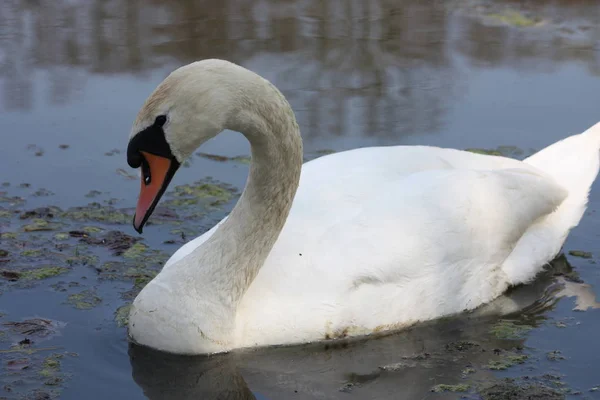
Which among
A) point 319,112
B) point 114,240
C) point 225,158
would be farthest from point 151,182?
point 319,112

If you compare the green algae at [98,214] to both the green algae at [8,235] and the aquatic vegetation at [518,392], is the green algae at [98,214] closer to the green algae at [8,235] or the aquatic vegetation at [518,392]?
the green algae at [8,235]

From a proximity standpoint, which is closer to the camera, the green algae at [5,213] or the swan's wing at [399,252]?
the swan's wing at [399,252]

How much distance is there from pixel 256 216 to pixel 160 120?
819 millimetres

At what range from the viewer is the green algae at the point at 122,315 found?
530cm

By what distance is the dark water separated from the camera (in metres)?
4.90

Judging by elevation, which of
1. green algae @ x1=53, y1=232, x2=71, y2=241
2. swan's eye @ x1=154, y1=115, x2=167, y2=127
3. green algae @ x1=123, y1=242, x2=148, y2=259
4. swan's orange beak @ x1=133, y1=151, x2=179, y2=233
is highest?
swan's eye @ x1=154, y1=115, x2=167, y2=127

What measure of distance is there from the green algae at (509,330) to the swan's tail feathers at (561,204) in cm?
44

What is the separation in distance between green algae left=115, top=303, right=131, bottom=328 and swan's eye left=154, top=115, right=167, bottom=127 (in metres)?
1.28

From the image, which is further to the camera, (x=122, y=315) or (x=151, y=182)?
(x=122, y=315)

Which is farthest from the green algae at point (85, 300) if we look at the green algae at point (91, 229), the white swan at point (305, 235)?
the green algae at point (91, 229)

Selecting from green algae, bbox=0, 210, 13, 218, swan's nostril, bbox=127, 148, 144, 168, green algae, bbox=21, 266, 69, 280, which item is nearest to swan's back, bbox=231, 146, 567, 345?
swan's nostril, bbox=127, 148, 144, 168

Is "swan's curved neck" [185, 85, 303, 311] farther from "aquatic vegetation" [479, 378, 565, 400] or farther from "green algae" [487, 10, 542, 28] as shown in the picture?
"green algae" [487, 10, 542, 28]

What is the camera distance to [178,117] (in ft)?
14.6

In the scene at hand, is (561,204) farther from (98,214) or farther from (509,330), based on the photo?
(98,214)
